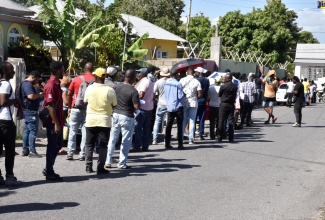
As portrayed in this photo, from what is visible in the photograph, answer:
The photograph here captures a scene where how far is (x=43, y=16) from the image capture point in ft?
82.0

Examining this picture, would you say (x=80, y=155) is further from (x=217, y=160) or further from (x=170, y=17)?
(x=170, y=17)

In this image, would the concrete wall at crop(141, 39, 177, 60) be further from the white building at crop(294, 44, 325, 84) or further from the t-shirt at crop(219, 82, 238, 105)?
the t-shirt at crop(219, 82, 238, 105)

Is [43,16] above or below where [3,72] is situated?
above

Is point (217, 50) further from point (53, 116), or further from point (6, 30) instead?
point (53, 116)

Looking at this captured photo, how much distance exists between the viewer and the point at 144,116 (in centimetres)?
1322

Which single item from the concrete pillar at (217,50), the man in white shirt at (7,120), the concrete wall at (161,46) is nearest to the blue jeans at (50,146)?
the man in white shirt at (7,120)

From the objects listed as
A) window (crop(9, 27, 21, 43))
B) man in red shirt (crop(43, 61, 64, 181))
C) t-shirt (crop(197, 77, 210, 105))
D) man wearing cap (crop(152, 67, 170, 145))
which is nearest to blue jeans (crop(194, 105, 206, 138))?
t-shirt (crop(197, 77, 210, 105))

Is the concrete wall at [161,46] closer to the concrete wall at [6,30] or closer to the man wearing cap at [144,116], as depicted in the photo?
the concrete wall at [6,30]

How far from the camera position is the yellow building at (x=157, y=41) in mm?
42731

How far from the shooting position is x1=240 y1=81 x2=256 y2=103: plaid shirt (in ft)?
64.2

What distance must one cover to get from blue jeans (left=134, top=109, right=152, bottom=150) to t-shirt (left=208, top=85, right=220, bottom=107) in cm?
322

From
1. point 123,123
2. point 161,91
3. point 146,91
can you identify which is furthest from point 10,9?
point 123,123

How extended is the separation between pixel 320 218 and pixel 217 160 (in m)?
4.68

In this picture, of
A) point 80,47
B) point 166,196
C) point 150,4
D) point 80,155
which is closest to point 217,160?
point 80,155
